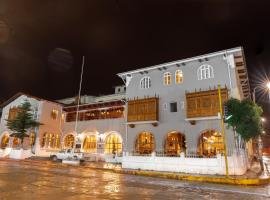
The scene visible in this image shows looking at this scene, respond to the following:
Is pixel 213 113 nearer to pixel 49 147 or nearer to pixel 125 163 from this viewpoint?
pixel 125 163

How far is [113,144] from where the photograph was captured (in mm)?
31328

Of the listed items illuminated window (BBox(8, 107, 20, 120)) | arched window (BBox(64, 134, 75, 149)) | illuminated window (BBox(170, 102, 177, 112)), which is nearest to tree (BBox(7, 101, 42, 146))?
illuminated window (BBox(8, 107, 20, 120))

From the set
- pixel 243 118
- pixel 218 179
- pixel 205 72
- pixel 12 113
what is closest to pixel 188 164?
pixel 218 179

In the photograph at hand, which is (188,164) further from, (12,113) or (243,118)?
(12,113)

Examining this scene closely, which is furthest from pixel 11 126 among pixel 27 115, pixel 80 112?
pixel 80 112

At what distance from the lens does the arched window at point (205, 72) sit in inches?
858

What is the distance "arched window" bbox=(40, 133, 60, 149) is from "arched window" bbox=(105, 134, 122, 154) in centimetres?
Result: 1017

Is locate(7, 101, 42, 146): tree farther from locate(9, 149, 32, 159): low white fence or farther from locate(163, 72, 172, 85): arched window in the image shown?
locate(163, 72, 172, 85): arched window

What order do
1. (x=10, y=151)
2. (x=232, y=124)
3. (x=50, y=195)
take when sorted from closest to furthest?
1. (x=50, y=195)
2. (x=232, y=124)
3. (x=10, y=151)

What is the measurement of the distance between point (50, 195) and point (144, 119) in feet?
52.9

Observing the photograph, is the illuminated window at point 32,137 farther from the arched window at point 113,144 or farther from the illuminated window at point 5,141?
the arched window at point 113,144

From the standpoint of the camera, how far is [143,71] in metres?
25.8

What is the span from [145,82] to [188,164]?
35.9 feet

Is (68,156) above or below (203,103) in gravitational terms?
below
